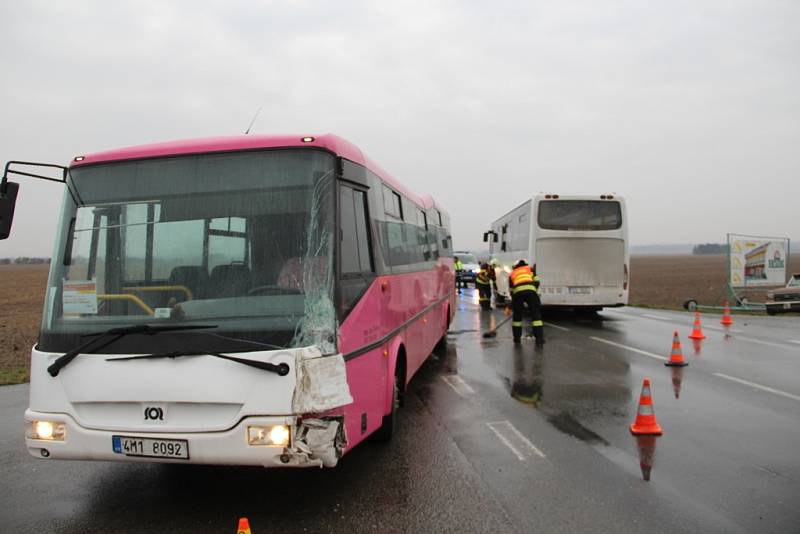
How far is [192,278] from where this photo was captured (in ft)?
13.4

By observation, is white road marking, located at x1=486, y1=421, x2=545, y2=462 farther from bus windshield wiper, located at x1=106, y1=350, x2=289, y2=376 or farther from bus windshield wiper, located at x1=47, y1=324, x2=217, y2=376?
bus windshield wiper, located at x1=47, y1=324, x2=217, y2=376

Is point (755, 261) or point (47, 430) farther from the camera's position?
point (755, 261)

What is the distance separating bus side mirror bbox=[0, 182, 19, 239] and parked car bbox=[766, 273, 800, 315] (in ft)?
67.9

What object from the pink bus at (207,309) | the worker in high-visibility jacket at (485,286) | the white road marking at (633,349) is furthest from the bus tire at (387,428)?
the worker in high-visibility jacket at (485,286)

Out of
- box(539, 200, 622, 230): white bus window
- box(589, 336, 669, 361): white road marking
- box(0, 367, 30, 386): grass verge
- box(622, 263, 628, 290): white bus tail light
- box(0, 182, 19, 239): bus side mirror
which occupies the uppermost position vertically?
box(539, 200, 622, 230): white bus window

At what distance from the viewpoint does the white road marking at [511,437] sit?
5353 millimetres

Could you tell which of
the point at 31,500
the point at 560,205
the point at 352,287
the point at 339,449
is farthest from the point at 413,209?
the point at 560,205

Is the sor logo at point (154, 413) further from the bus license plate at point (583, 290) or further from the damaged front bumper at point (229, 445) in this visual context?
the bus license plate at point (583, 290)

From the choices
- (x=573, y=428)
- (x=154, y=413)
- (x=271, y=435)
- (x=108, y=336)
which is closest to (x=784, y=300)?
(x=573, y=428)

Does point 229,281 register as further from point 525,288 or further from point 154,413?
point 525,288

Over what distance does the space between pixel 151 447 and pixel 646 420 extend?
466 cm

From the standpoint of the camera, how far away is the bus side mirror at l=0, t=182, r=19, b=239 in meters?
4.20

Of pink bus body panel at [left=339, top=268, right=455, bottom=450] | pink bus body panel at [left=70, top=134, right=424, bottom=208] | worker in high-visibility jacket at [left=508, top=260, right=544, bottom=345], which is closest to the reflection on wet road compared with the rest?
worker in high-visibility jacket at [left=508, top=260, right=544, bottom=345]

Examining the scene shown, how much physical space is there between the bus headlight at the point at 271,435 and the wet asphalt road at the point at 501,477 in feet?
2.17
